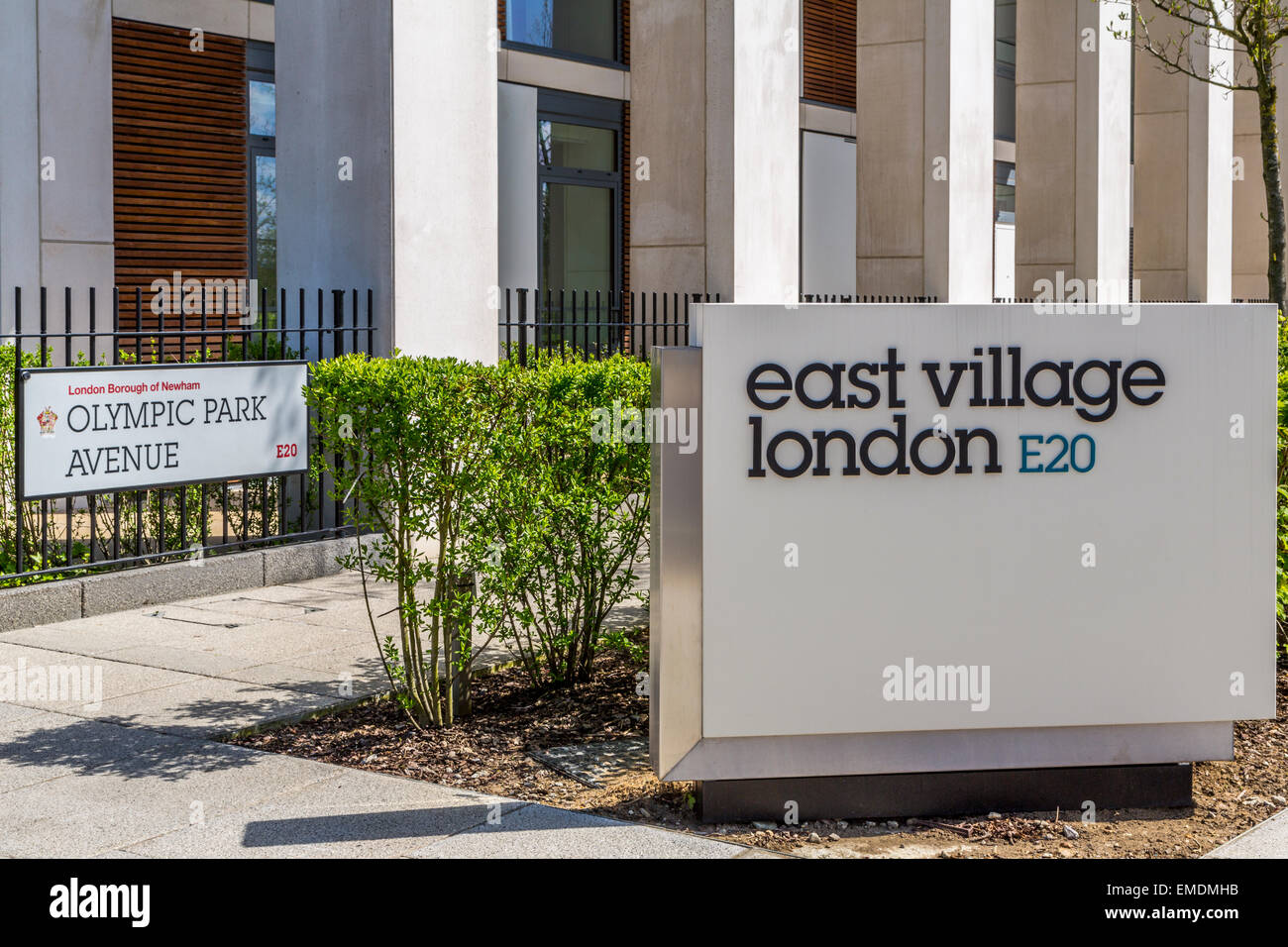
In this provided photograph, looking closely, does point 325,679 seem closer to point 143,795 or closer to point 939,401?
point 143,795

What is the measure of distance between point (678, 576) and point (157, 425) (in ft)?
17.5

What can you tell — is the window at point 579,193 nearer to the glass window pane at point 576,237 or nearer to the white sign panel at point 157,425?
the glass window pane at point 576,237

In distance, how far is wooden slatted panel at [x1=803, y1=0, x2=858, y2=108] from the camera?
81.1 ft

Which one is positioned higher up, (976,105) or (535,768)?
(976,105)

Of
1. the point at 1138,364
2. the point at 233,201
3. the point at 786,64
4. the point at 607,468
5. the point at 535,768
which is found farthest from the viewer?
the point at 233,201

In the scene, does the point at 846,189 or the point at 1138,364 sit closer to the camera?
the point at 1138,364

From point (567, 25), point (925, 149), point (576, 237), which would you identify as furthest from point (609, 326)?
point (567, 25)

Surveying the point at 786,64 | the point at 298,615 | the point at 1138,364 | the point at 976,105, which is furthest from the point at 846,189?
the point at 1138,364

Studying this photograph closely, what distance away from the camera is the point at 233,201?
1530cm

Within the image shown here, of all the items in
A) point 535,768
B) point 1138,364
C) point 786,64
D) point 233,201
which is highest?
point 786,64

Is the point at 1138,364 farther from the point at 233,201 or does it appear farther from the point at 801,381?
the point at 233,201

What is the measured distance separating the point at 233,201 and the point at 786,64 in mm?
5952

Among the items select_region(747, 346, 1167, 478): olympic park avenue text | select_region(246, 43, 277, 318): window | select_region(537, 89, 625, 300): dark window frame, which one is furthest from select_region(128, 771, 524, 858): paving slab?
select_region(537, 89, 625, 300): dark window frame

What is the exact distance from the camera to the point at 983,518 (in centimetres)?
521
